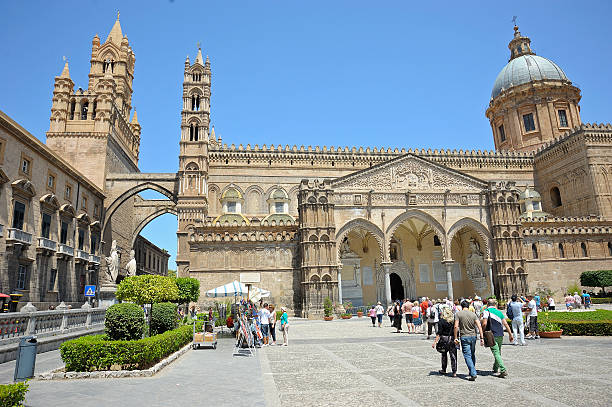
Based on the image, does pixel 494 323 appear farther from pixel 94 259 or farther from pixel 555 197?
pixel 555 197

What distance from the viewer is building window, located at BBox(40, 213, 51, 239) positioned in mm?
31516

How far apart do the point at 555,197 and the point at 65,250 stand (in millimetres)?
52153

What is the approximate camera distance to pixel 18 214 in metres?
28.4

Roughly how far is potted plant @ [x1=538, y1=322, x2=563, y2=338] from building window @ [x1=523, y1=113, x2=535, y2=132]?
44.4 metres

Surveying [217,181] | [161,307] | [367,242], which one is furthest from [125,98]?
[161,307]

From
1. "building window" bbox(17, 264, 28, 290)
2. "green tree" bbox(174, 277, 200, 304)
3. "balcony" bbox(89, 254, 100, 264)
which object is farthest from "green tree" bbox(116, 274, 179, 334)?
"balcony" bbox(89, 254, 100, 264)

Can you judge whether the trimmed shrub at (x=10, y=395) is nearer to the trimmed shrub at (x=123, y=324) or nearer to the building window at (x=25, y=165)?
the trimmed shrub at (x=123, y=324)

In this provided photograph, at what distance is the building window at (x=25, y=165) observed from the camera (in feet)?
95.2

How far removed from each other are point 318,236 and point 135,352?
23305 mm

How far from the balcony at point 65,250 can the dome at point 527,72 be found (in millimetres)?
56552

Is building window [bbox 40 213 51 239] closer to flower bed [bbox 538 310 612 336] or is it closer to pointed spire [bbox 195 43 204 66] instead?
pointed spire [bbox 195 43 204 66]

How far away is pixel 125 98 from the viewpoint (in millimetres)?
58469

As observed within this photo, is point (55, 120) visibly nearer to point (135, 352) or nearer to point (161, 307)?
point (161, 307)

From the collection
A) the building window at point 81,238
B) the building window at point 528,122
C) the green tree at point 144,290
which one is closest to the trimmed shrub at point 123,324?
the green tree at point 144,290
